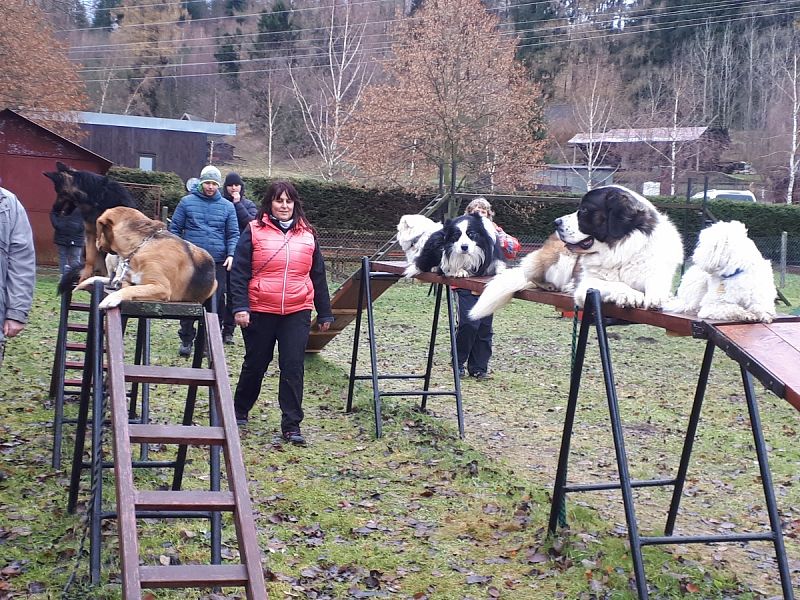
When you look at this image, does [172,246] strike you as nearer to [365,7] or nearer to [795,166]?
[795,166]

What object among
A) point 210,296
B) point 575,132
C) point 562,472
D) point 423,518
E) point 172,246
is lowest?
point 423,518

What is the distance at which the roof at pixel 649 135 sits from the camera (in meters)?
38.3

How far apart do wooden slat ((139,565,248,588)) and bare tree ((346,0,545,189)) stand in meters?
20.6

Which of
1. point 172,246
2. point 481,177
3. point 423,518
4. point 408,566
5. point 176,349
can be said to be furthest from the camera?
point 481,177

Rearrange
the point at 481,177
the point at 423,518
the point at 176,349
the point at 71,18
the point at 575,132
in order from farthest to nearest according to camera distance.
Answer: the point at 71,18
the point at 575,132
the point at 481,177
the point at 176,349
the point at 423,518

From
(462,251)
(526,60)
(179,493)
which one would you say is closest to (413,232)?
(462,251)

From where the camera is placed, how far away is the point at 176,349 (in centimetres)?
1076

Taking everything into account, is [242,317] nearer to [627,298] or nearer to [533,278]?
[533,278]

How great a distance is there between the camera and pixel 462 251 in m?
8.08

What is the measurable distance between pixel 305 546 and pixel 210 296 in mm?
1796

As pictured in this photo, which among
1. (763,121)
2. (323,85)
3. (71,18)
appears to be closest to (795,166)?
(763,121)

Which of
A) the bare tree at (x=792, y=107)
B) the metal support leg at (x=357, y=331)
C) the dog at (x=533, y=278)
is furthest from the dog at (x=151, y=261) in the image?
the bare tree at (x=792, y=107)

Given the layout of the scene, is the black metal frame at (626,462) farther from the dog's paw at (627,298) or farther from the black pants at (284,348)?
the black pants at (284,348)

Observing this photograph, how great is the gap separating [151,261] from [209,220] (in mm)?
4431
